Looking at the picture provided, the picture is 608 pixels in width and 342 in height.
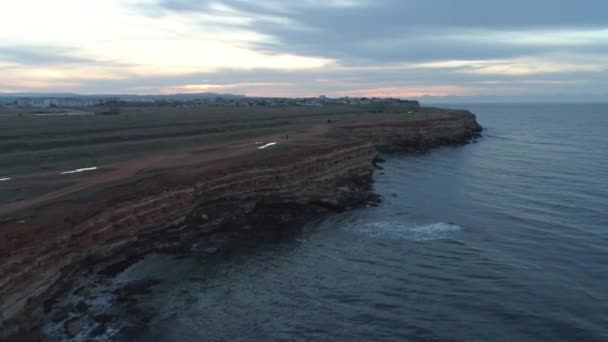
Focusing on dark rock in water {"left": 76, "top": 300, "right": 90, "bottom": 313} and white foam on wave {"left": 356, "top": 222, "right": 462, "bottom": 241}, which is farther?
white foam on wave {"left": 356, "top": 222, "right": 462, "bottom": 241}

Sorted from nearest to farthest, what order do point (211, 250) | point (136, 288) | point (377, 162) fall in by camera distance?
point (136, 288), point (211, 250), point (377, 162)

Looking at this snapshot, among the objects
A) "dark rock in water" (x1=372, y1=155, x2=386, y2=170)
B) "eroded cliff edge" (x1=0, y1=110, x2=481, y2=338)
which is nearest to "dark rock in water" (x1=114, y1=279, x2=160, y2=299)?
"eroded cliff edge" (x1=0, y1=110, x2=481, y2=338)

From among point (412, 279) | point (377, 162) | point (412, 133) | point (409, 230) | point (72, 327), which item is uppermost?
point (412, 133)

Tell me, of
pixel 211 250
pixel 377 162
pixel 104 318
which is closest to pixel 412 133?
pixel 377 162

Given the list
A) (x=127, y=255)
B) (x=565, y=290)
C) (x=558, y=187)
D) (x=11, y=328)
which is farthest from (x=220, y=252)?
(x=558, y=187)

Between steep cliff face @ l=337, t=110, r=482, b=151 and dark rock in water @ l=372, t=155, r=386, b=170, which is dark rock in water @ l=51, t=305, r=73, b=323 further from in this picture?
steep cliff face @ l=337, t=110, r=482, b=151

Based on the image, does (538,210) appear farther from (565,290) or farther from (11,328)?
(11,328)

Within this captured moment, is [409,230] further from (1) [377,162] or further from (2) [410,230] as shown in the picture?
(1) [377,162]
